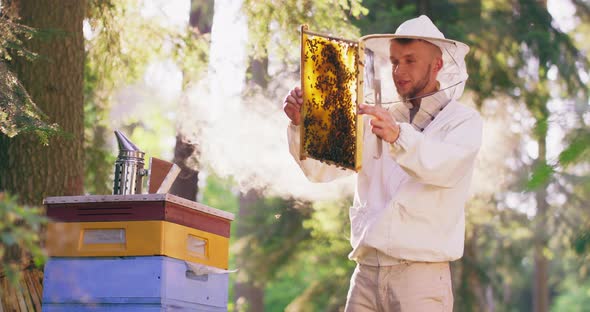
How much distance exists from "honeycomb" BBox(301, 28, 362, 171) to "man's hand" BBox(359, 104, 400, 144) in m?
0.10

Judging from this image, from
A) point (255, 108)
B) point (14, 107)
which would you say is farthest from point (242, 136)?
point (14, 107)

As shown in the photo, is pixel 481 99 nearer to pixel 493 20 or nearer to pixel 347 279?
pixel 493 20

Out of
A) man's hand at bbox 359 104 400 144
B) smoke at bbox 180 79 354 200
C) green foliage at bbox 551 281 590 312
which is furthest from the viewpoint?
green foliage at bbox 551 281 590 312

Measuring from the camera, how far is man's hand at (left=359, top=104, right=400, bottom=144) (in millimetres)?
4027

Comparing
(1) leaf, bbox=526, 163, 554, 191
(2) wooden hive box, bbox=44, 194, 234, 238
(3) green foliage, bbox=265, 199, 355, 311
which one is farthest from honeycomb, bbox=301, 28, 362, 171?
(3) green foliage, bbox=265, 199, 355, 311

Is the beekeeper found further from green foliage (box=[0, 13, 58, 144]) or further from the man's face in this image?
green foliage (box=[0, 13, 58, 144])

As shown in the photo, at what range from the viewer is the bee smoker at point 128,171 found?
5047 mm

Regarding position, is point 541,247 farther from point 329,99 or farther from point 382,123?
point 382,123

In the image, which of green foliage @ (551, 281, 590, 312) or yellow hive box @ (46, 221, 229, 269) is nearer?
yellow hive box @ (46, 221, 229, 269)

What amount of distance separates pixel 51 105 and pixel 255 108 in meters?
3.12

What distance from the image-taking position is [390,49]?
481 centimetres

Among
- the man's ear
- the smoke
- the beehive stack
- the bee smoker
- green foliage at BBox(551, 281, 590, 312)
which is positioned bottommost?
green foliage at BBox(551, 281, 590, 312)

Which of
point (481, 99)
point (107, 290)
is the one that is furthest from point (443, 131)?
point (481, 99)

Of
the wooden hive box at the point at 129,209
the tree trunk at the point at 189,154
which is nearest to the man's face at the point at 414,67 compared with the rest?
the wooden hive box at the point at 129,209
